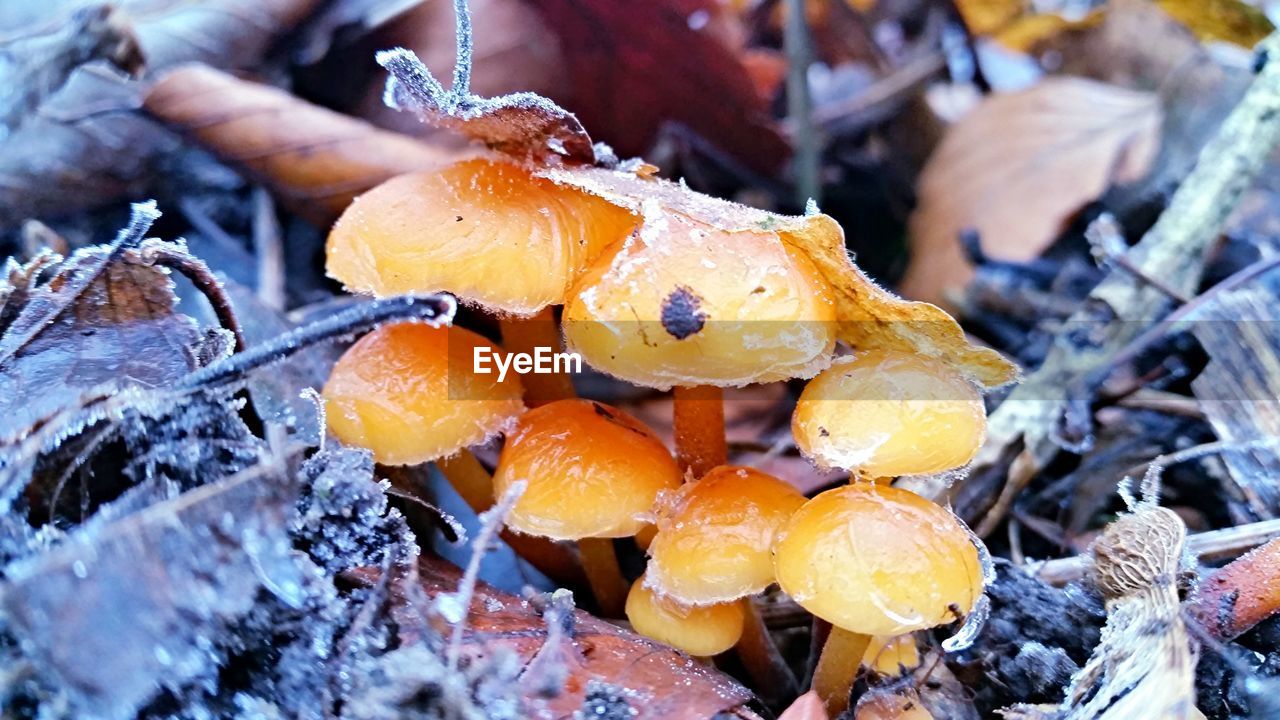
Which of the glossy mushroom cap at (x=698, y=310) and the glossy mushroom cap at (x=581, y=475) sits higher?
the glossy mushroom cap at (x=698, y=310)

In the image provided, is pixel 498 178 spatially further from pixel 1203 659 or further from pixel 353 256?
pixel 1203 659

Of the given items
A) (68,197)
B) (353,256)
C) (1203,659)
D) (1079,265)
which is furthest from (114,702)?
(1079,265)

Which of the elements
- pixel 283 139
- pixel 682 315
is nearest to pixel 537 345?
pixel 682 315

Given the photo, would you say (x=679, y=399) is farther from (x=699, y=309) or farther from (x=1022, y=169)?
(x=1022, y=169)

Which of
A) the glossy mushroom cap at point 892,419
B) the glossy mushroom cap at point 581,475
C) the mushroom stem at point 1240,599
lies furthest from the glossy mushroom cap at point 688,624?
the mushroom stem at point 1240,599

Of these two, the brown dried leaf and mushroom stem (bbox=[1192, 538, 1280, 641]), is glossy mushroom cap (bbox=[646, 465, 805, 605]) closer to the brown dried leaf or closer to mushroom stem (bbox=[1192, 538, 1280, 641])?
mushroom stem (bbox=[1192, 538, 1280, 641])

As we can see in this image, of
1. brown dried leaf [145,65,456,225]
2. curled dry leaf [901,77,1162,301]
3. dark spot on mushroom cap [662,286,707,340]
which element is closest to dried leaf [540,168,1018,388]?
dark spot on mushroom cap [662,286,707,340]

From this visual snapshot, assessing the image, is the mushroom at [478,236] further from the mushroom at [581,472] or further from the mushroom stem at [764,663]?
the mushroom stem at [764,663]
